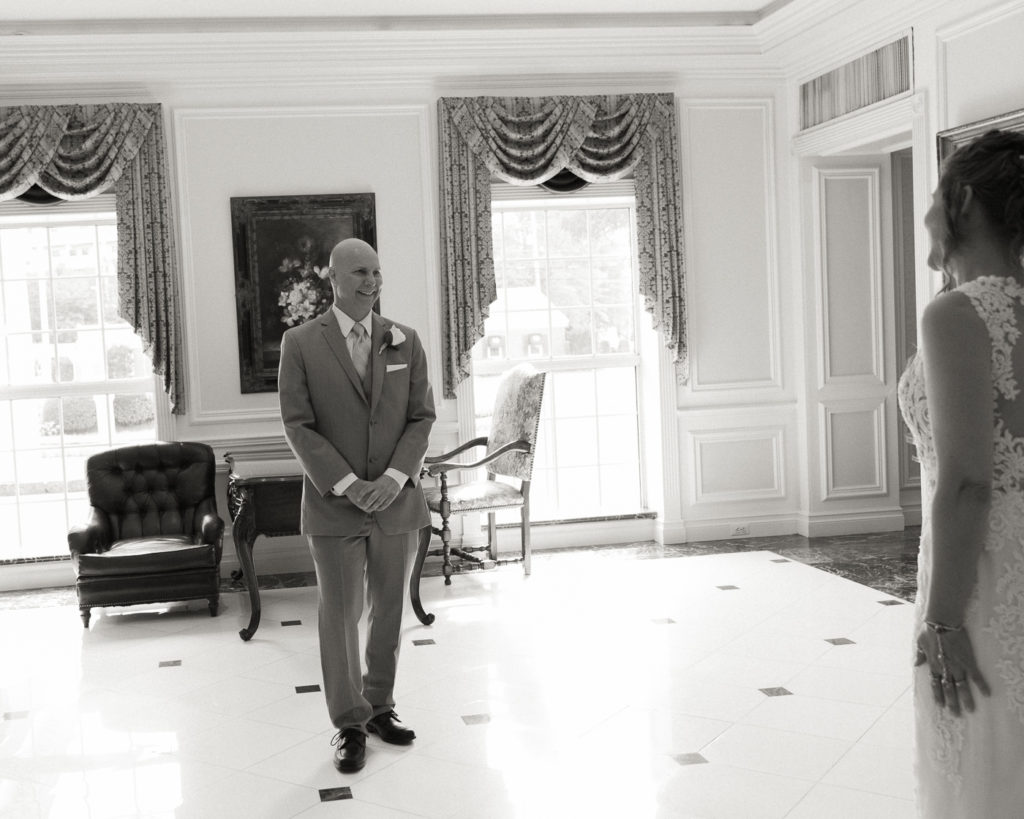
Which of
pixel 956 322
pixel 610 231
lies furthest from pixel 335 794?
pixel 610 231

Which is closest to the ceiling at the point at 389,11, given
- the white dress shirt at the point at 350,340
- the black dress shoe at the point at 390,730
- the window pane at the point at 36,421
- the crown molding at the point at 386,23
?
the crown molding at the point at 386,23

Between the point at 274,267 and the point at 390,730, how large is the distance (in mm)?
3658

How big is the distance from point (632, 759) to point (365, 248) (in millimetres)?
1788

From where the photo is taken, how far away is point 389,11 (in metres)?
6.27

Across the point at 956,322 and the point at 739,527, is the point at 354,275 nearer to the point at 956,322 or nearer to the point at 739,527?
the point at 956,322

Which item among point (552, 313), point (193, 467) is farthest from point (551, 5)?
point (193, 467)

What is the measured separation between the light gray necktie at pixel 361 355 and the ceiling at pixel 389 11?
10.5 feet

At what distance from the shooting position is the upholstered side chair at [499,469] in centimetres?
620

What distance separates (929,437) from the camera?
5.51ft

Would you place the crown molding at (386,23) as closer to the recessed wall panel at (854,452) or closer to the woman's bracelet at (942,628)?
the recessed wall panel at (854,452)

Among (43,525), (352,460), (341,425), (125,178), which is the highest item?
(125,178)

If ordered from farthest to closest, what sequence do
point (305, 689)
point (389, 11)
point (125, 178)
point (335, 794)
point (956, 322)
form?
point (125, 178) < point (389, 11) < point (305, 689) < point (335, 794) < point (956, 322)

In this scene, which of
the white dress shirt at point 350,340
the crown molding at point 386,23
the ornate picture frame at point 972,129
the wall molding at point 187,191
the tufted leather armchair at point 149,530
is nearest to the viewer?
the white dress shirt at point 350,340

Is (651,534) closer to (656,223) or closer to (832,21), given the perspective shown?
(656,223)
